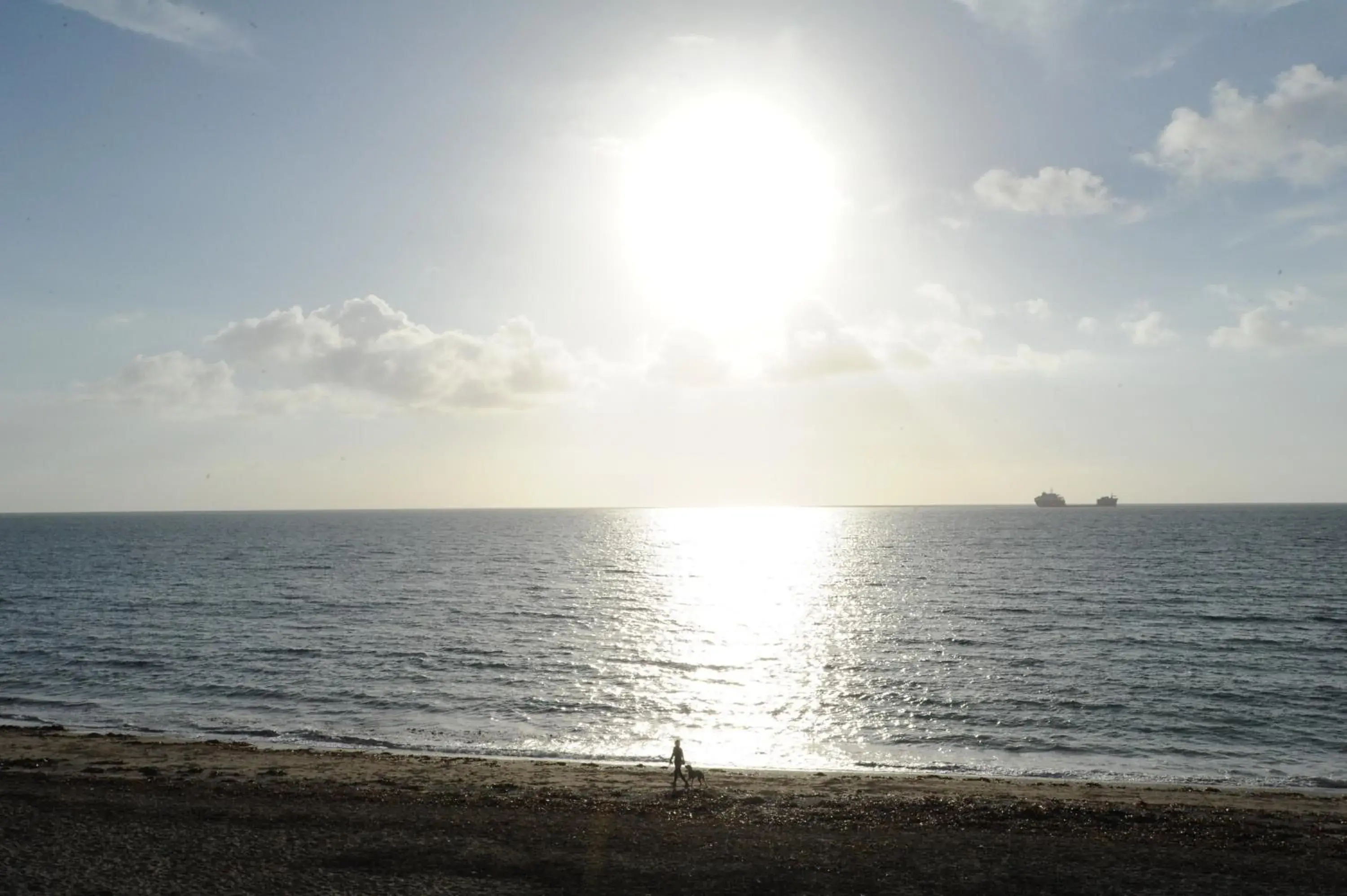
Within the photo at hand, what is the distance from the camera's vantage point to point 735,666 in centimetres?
5094

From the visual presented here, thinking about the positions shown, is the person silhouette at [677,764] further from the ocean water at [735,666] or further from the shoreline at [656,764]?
the ocean water at [735,666]

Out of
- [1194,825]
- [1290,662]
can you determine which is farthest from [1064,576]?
[1194,825]

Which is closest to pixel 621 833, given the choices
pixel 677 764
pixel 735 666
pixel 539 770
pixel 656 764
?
pixel 677 764

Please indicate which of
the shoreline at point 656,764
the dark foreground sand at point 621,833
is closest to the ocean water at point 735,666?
the shoreline at point 656,764

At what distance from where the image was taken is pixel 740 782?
27656mm

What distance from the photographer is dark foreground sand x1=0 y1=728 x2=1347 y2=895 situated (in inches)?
734

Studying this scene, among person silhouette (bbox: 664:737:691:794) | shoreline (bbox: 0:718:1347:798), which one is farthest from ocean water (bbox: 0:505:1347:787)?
person silhouette (bbox: 664:737:691:794)

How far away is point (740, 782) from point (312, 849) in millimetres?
12578

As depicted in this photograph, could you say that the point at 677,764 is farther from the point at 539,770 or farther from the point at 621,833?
the point at 539,770

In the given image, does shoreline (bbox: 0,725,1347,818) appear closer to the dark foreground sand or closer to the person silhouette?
the dark foreground sand

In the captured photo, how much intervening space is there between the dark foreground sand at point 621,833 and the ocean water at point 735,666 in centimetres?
620

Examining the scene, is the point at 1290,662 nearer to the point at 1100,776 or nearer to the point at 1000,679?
the point at 1000,679

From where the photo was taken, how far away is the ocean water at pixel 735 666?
35031 millimetres

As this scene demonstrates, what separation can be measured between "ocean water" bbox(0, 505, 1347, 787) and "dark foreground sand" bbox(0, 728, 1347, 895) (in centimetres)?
620
